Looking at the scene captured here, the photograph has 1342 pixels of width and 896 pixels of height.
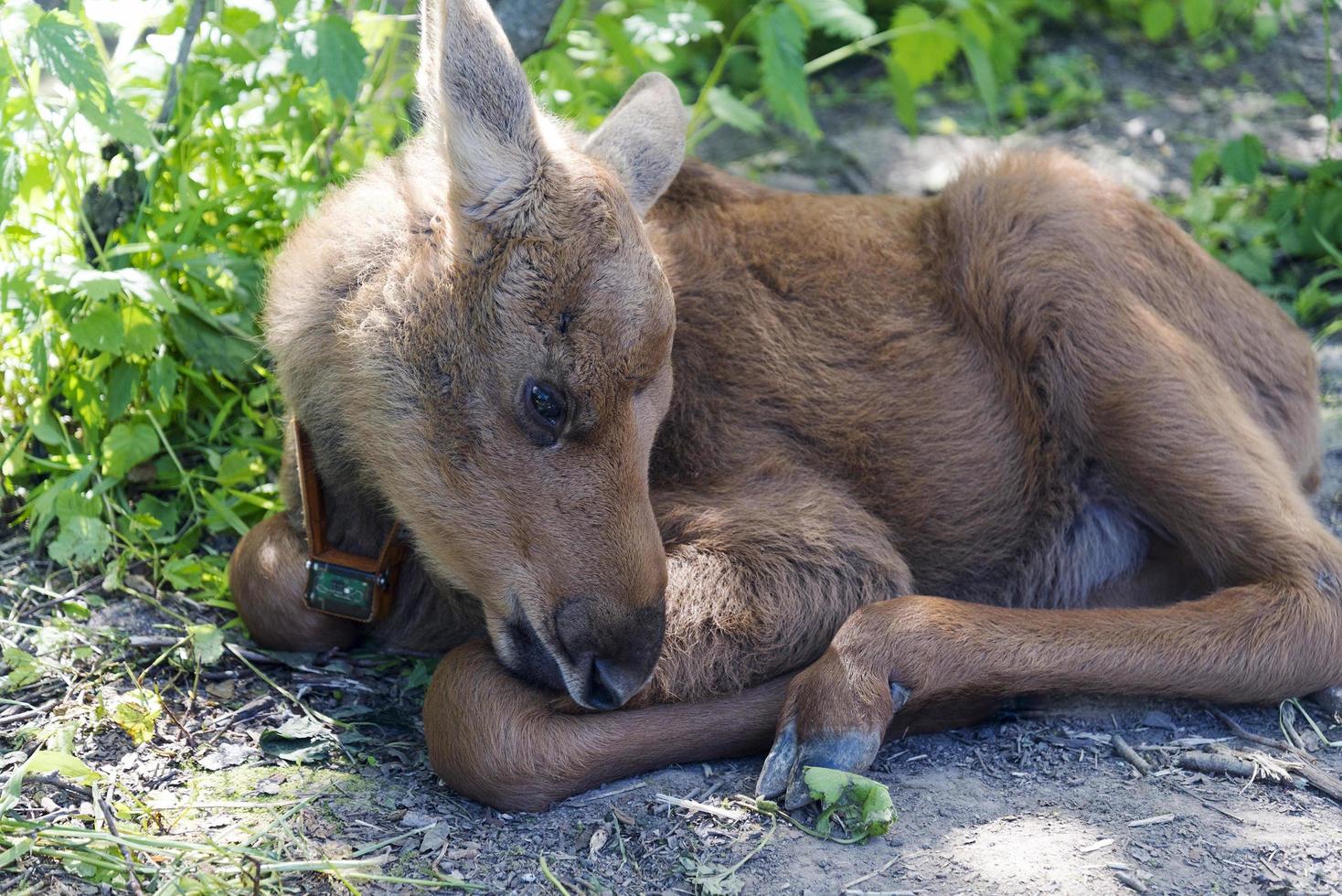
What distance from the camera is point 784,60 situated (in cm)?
566

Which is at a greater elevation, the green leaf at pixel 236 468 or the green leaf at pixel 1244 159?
the green leaf at pixel 1244 159

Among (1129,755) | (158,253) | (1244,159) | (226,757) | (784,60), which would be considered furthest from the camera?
(1244,159)

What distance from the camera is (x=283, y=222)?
521 cm

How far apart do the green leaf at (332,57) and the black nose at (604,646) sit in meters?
1.99

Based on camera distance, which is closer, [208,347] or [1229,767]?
[1229,767]

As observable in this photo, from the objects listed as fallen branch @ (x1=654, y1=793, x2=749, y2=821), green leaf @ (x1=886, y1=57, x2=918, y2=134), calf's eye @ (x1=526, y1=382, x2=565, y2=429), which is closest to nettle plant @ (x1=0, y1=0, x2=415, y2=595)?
calf's eye @ (x1=526, y1=382, x2=565, y2=429)

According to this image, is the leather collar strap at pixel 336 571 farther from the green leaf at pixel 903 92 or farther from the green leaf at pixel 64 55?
the green leaf at pixel 903 92

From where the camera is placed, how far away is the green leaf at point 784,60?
18.4 ft

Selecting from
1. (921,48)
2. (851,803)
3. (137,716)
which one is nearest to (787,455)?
(851,803)

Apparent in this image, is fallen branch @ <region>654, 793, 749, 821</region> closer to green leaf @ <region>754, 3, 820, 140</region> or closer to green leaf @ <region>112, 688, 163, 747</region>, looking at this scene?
green leaf @ <region>112, 688, 163, 747</region>

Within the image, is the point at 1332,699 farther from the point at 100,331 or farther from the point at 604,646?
the point at 100,331

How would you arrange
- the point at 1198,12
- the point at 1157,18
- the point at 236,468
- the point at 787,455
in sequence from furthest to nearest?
the point at 1157,18, the point at 1198,12, the point at 236,468, the point at 787,455


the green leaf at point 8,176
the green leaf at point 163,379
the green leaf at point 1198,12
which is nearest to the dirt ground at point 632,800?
the green leaf at point 163,379

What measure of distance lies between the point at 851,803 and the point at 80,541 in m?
2.59
